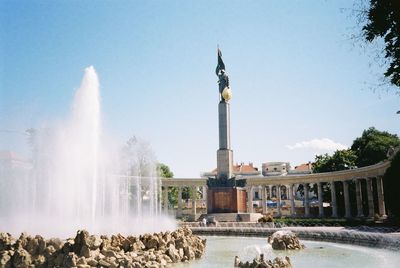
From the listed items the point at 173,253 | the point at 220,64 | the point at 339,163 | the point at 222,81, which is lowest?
the point at 173,253

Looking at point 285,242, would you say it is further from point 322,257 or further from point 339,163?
point 339,163

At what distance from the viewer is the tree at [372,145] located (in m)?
64.6

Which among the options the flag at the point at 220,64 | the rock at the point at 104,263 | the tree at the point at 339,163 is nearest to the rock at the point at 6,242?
Answer: the rock at the point at 104,263

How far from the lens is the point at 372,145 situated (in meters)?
65.8

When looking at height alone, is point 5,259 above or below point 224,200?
below

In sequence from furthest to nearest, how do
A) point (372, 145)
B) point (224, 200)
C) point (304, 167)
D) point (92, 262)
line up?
point (304, 167)
point (372, 145)
point (224, 200)
point (92, 262)

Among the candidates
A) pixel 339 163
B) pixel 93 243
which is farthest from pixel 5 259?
pixel 339 163

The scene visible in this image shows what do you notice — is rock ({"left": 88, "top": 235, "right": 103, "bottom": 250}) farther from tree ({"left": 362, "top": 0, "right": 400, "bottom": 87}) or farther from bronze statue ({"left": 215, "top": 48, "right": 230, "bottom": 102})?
bronze statue ({"left": 215, "top": 48, "right": 230, "bottom": 102})

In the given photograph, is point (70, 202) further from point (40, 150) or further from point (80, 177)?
point (40, 150)

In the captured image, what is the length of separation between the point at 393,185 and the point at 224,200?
758 inches

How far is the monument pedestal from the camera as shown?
48156mm

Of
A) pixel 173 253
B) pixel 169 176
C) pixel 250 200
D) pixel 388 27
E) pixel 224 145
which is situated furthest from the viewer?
pixel 169 176

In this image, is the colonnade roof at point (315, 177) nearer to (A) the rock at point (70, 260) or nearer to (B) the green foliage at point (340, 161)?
(B) the green foliage at point (340, 161)

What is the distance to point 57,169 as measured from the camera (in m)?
28.3
